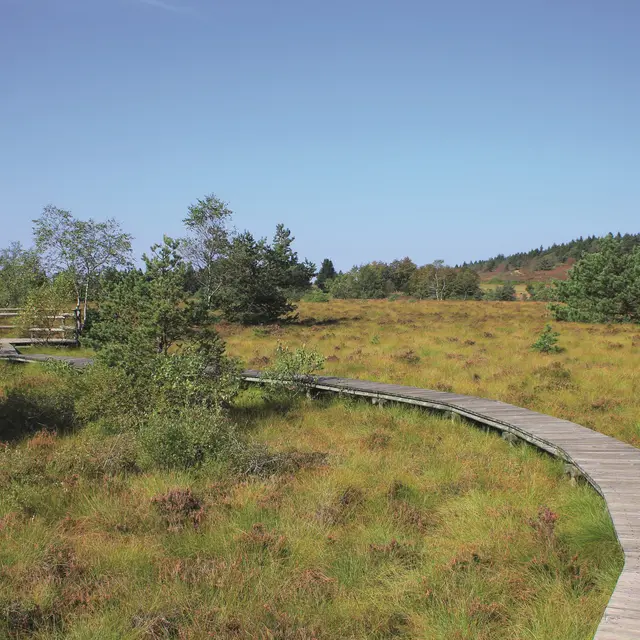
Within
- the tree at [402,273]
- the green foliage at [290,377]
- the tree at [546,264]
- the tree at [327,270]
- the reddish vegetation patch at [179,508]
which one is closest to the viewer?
the reddish vegetation patch at [179,508]

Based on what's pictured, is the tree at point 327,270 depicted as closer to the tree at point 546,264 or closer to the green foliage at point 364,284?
the green foliage at point 364,284

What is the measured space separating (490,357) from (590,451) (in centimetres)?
1018

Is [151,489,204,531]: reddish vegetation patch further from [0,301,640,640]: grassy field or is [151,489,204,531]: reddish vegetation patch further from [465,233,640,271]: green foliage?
[465,233,640,271]: green foliage

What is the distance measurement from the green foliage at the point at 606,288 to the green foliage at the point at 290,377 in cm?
1865

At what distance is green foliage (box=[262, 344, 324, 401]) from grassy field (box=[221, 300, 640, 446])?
2.60 meters

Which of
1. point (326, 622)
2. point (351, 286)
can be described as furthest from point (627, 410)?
point (351, 286)

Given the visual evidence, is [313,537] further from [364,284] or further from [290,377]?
[364,284]

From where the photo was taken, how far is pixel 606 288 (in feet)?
88.0

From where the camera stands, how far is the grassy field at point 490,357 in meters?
12.0

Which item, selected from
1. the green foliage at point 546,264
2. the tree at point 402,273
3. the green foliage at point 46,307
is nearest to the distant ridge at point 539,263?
the green foliage at point 546,264

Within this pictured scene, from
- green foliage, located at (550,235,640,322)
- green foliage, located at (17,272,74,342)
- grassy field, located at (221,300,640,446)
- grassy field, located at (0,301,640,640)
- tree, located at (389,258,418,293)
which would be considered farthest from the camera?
tree, located at (389,258,418,293)

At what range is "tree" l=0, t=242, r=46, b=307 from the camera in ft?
82.4

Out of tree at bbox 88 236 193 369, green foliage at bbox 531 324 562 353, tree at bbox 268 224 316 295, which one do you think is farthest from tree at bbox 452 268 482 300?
tree at bbox 88 236 193 369

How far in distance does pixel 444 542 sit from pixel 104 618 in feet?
10.9
